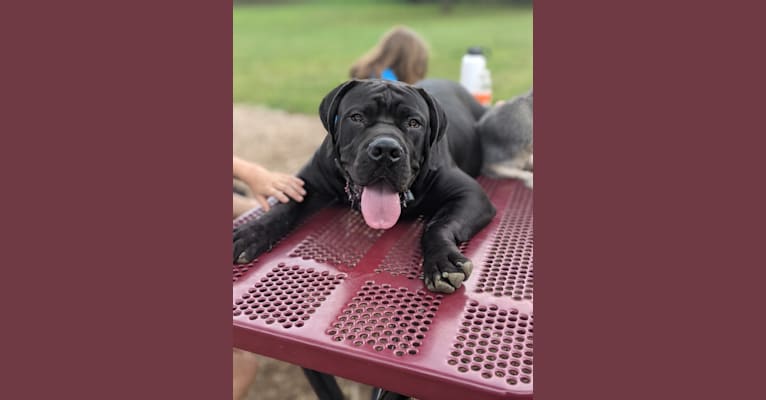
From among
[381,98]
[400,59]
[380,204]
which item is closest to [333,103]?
[381,98]

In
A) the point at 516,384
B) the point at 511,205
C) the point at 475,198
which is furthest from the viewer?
the point at 511,205

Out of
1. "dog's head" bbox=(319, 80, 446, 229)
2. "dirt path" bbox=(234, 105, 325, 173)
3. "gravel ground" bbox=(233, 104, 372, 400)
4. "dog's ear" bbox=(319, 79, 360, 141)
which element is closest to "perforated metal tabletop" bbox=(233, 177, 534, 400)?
"dog's head" bbox=(319, 80, 446, 229)

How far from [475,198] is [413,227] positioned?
1.01 ft

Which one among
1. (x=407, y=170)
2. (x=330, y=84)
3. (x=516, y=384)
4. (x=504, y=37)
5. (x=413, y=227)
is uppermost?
(x=504, y=37)

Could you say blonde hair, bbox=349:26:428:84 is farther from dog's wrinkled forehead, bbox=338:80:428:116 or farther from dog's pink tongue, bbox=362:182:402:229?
dog's pink tongue, bbox=362:182:402:229

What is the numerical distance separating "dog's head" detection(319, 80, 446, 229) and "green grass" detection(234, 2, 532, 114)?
1.35 meters

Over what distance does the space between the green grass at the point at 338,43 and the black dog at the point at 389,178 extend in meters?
1.29

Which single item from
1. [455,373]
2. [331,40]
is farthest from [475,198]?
[331,40]

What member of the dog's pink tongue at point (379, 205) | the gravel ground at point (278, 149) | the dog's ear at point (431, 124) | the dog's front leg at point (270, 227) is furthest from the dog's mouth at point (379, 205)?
the gravel ground at point (278, 149)

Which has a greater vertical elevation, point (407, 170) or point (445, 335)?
point (407, 170)

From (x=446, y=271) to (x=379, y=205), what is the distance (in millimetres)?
458

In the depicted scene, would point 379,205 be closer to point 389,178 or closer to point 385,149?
point 389,178

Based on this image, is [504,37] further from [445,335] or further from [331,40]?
[445,335]

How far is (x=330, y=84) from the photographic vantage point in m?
10.5
